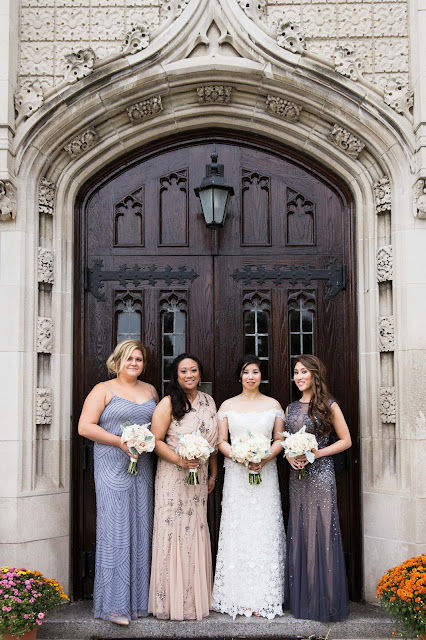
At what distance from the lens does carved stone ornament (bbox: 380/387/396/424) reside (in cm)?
518

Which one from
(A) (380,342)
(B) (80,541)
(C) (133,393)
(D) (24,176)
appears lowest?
(B) (80,541)

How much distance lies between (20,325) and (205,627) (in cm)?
259

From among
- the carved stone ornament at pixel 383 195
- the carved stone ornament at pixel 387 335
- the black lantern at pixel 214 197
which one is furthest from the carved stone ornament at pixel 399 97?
the carved stone ornament at pixel 387 335

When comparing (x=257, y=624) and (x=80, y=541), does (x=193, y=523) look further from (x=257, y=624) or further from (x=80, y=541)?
(x=80, y=541)

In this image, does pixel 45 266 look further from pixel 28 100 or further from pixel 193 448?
pixel 193 448

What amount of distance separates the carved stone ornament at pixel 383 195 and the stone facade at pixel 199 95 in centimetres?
1

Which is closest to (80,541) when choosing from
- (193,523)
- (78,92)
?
(193,523)

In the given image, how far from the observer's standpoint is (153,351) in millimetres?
5520

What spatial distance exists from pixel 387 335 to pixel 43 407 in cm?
275

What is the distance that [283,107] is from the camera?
5.46m

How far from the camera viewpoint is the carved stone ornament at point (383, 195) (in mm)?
5328

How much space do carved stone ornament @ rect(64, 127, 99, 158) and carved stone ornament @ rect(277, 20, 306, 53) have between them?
1.65m

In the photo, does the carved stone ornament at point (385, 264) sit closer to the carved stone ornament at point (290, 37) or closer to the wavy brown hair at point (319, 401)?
the wavy brown hair at point (319, 401)

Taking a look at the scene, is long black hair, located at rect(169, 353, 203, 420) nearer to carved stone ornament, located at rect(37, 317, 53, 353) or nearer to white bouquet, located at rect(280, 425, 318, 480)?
white bouquet, located at rect(280, 425, 318, 480)
